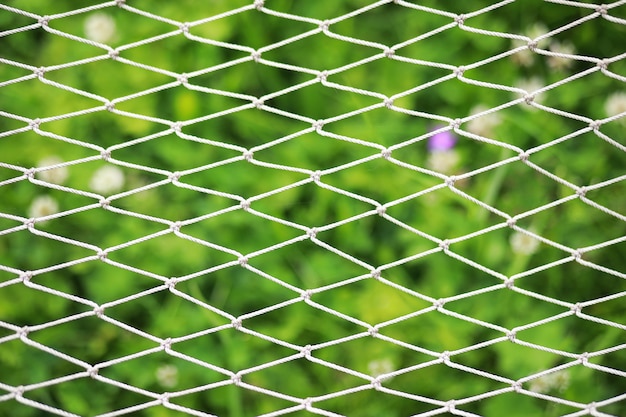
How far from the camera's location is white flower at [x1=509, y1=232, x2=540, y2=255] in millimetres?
1624

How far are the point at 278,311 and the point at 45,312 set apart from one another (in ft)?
1.45

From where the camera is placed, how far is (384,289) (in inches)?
63.1

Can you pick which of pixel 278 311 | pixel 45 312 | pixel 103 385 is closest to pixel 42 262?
pixel 45 312

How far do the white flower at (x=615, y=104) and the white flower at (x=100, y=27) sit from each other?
1072 millimetres

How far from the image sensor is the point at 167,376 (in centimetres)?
157

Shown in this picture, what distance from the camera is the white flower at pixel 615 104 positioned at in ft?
5.82

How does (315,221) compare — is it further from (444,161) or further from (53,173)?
(53,173)

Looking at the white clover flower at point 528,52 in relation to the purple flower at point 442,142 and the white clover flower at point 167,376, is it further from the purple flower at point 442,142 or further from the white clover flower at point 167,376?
the white clover flower at point 167,376

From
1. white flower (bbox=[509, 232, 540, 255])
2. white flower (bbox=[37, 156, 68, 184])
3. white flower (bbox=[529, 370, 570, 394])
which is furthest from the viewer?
white flower (bbox=[37, 156, 68, 184])

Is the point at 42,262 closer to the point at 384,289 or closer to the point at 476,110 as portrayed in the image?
the point at 384,289

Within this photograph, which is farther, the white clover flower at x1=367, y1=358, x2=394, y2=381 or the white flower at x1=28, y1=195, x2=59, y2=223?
the white flower at x1=28, y1=195, x2=59, y2=223

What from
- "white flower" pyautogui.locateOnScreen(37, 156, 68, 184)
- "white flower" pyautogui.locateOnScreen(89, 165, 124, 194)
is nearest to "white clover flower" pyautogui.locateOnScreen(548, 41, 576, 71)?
"white flower" pyautogui.locateOnScreen(89, 165, 124, 194)

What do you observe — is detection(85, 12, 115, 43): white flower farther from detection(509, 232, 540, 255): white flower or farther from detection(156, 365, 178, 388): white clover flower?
detection(509, 232, 540, 255): white flower

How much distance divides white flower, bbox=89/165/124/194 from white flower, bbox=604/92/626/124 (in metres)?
1.02
